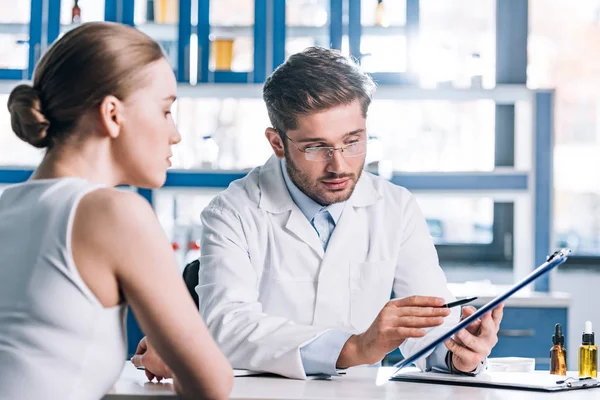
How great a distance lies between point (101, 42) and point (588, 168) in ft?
12.1

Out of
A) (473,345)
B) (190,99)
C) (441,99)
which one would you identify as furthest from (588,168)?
(473,345)

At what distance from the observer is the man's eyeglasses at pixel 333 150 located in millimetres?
2219

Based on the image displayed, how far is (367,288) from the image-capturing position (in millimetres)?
2355

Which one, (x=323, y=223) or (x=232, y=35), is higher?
(x=232, y=35)

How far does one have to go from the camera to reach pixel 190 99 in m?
4.42

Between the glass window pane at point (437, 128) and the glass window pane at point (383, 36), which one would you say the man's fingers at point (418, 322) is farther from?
the glass window pane at point (437, 128)

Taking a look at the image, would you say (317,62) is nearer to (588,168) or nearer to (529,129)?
(529,129)

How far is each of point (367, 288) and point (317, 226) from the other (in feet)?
0.72

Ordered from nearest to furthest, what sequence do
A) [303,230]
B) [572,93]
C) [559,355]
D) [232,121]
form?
1. [559,355]
2. [303,230]
3. [232,121]
4. [572,93]

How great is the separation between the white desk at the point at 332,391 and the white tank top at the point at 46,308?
29 centimetres

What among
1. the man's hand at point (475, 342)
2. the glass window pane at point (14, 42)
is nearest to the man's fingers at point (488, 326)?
the man's hand at point (475, 342)

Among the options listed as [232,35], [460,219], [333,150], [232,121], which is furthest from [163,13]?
[333,150]

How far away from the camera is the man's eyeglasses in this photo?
7.28 feet

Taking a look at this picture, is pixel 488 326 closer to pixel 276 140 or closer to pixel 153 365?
pixel 153 365
